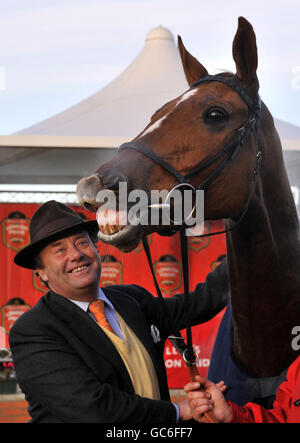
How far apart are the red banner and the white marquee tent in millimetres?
447

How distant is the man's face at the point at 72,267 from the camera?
2.19 metres

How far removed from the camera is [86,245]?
2316 millimetres

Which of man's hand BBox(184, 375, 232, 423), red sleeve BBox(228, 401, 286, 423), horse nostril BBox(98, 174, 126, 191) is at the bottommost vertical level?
red sleeve BBox(228, 401, 286, 423)

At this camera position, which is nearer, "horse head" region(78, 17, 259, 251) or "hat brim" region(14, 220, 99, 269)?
"horse head" region(78, 17, 259, 251)

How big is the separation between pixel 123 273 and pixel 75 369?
3.74m

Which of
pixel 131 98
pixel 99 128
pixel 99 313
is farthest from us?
pixel 131 98

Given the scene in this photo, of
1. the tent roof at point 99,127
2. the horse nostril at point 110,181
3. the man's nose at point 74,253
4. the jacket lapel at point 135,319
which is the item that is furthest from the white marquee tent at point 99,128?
the horse nostril at point 110,181

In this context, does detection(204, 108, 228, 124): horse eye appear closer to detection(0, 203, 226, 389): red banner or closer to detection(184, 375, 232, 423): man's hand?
detection(184, 375, 232, 423): man's hand

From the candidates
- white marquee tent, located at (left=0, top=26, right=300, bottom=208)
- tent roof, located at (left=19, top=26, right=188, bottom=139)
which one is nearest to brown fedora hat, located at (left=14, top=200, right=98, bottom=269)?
white marquee tent, located at (left=0, top=26, right=300, bottom=208)

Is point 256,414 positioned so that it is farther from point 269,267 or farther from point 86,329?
point 86,329

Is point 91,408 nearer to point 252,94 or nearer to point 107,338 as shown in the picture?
point 107,338

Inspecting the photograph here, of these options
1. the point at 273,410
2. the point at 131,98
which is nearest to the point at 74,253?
the point at 273,410

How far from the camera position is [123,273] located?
224 inches

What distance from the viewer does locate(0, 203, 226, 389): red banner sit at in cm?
562
